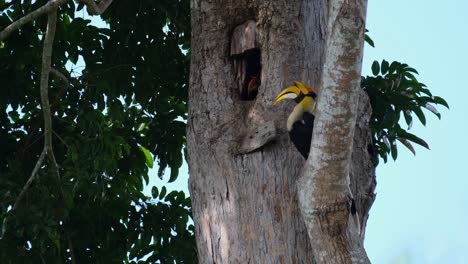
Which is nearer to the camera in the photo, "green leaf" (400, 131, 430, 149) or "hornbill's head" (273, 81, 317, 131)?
"hornbill's head" (273, 81, 317, 131)

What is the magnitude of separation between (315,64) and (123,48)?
1.87 metres

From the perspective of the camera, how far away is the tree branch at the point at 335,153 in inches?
157

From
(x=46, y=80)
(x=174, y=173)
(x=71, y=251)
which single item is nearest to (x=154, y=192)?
(x=174, y=173)

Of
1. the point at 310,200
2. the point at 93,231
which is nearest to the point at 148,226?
the point at 93,231

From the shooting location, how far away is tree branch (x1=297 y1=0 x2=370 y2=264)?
399cm

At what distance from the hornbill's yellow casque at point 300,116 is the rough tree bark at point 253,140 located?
5 cm

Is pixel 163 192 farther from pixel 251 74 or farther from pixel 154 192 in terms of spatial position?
pixel 251 74

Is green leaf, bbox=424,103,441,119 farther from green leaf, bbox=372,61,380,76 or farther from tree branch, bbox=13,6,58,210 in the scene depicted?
tree branch, bbox=13,6,58,210

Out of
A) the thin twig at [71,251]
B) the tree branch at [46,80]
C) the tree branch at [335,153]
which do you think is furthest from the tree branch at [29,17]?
the tree branch at [335,153]

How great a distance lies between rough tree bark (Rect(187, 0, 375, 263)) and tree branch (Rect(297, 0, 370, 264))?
426mm

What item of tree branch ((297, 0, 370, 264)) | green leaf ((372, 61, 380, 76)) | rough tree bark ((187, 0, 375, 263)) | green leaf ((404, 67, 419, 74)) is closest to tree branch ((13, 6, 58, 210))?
rough tree bark ((187, 0, 375, 263))

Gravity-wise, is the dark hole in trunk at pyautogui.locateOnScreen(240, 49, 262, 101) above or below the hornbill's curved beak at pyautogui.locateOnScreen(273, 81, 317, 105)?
above

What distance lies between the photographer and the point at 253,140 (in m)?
4.89

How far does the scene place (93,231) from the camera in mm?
6473
